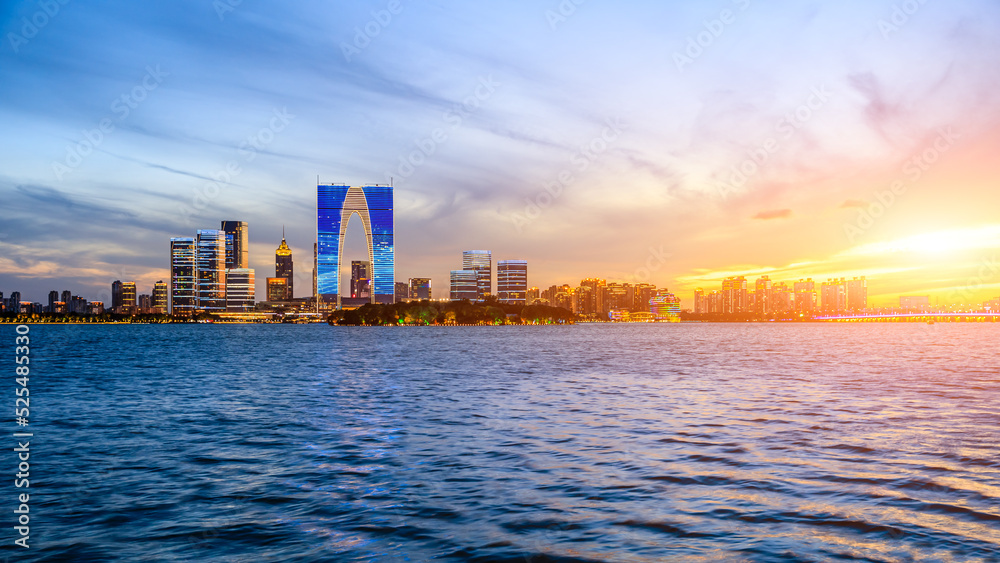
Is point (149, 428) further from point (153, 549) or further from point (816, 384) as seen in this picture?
point (816, 384)

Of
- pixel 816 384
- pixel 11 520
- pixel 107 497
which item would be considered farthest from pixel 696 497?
pixel 816 384

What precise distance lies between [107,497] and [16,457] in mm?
8692

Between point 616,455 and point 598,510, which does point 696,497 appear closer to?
point 598,510

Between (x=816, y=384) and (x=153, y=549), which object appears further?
(x=816, y=384)

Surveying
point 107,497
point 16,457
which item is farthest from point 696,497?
point 16,457

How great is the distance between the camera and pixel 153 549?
13.3 meters

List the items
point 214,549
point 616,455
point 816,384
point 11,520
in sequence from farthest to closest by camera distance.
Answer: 1. point 816,384
2. point 616,455
3. point 11,520
4. point 214,549

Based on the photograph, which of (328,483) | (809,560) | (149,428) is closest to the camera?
(809,560)

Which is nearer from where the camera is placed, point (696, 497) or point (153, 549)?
point (153, 549)

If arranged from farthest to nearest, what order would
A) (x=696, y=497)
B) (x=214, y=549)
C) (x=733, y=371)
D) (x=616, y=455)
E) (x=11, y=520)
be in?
(x=733, y=371) < (x=616, y=455) < (x=696, y=497) < (x=11, y=520) < (x=214, y=549)

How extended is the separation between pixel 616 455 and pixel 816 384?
→ 112 ft

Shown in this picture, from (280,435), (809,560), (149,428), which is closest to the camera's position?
(809,560)

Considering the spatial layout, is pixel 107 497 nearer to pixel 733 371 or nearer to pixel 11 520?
pixel 11 520

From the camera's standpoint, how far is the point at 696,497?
16.8 m
